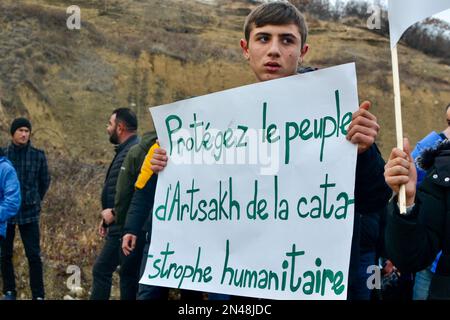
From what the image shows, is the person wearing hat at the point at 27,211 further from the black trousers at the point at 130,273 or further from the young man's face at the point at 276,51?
the young man's face at the point at 276,51

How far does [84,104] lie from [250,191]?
43.4 ft

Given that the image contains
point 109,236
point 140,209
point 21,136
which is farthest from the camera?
point 21,136

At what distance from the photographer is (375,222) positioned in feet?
18.1

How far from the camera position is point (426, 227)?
2807mm

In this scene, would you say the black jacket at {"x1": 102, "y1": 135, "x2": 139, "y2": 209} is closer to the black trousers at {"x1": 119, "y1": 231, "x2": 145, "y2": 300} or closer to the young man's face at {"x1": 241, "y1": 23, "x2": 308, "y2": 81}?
the black trousers at {"x1": 119, "y1": 231, "x2": 145, "y2": 300}

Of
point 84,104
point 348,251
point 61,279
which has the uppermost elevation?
point 84,104

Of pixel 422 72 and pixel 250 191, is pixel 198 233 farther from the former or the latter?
pixel 422 72

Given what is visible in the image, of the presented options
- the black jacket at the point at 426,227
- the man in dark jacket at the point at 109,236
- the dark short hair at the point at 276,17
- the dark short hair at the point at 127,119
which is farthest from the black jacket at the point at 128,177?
the black jacket at the point at 426,227

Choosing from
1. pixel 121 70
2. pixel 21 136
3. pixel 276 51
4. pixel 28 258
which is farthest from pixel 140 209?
pixel 121 70

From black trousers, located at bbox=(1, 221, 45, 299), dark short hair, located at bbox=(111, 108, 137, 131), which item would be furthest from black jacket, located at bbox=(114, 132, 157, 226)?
black trousers, located at bbox=(1, 221, 45, 299)

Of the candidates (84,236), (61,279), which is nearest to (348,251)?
(61,279)

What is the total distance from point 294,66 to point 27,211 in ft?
17.0

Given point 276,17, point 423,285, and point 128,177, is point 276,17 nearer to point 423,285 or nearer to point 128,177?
point 423,285

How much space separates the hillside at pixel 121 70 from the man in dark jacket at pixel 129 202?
5.57 meters
